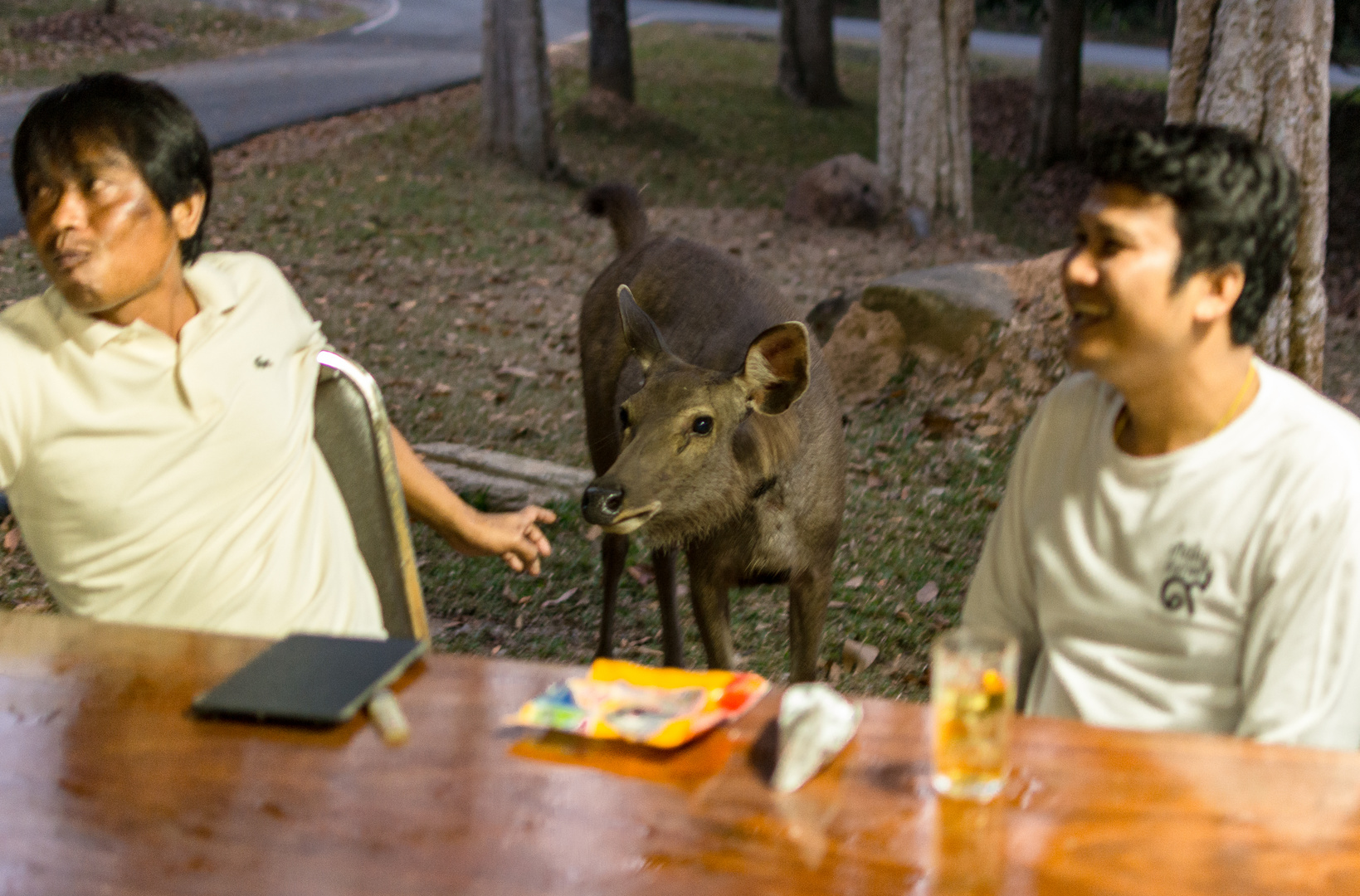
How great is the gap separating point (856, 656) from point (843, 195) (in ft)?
27.2

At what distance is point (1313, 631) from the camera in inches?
86.7

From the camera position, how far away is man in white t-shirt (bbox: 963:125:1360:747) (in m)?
2.22

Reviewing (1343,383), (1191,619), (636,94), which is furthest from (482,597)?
(636,94)

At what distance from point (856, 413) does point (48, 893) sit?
20.1ft

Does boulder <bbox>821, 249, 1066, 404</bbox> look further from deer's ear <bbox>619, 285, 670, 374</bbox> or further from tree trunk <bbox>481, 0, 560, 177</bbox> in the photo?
tree trunk <bbox>481, 0, 560, 177</bbox>

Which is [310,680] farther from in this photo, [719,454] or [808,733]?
[719,454]

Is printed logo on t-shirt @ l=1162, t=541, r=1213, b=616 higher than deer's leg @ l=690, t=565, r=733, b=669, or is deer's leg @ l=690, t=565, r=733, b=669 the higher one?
printed logo on t-shirt @ l=1162, t=541, r=1213, b=616

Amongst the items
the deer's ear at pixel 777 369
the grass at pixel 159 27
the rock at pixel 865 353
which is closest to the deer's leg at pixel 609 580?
the deer's ear at pixel 777 369

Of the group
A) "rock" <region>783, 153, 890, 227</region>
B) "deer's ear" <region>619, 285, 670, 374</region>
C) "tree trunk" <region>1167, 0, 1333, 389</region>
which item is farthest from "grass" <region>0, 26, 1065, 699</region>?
"tree trunk" <region>1167, 0, 1333, 389</region>

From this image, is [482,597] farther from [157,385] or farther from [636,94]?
[636,94]

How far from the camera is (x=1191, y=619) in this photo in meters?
2.35

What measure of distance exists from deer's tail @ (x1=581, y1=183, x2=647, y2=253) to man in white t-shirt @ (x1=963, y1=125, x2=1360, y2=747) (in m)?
3.42

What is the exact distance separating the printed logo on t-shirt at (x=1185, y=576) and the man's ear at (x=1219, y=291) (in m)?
0.40

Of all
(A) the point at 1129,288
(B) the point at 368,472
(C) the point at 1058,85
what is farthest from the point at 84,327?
(C) the point at 1058,85
